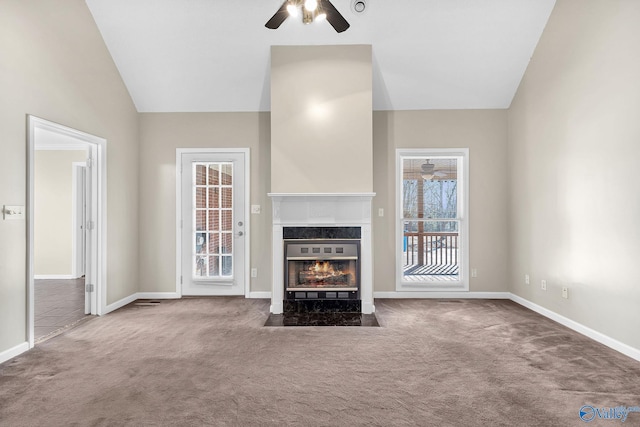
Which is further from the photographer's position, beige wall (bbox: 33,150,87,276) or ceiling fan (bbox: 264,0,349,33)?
beige wall (bbox: 33,150,87,276)

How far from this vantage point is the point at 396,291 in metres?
5.12

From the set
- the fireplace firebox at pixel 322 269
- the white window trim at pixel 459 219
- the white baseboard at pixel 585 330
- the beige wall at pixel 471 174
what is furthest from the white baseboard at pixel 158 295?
the white baseboard at pixel 585 330

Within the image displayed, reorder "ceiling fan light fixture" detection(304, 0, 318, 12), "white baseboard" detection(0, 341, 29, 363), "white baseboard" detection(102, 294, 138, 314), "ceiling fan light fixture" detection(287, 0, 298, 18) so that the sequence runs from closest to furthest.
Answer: "ceiling fan light fixture" detection(304, 0, 318, 12) → "ceiling fan light fixture" detection(287, 0, 298, 18) → "white baseboard" detection(0, 341, 29, 363) → "white baseboard" detection(102, 294, 138, 314)

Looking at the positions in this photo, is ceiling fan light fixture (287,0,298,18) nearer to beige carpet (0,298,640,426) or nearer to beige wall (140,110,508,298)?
beige wall (140,110,508,298)

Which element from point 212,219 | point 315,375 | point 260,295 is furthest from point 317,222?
point 315,375

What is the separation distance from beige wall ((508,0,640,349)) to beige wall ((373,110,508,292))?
0.37 m

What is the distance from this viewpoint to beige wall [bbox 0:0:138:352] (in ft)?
9.79

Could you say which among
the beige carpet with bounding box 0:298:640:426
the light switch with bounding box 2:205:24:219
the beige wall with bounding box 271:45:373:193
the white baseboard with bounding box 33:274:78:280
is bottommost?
the beige carpet with bounding box 0:298:640:426

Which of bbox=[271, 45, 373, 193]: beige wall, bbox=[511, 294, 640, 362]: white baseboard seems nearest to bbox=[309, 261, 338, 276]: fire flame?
bbox=[271, 45, 373, 193]: beige wall

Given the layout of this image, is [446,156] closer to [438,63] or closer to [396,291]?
[438,63]

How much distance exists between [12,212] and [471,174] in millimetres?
5268

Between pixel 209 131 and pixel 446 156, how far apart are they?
137 inches

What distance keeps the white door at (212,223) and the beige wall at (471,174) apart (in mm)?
2007

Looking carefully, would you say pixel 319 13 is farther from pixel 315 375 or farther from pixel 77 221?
pixel 77 221
